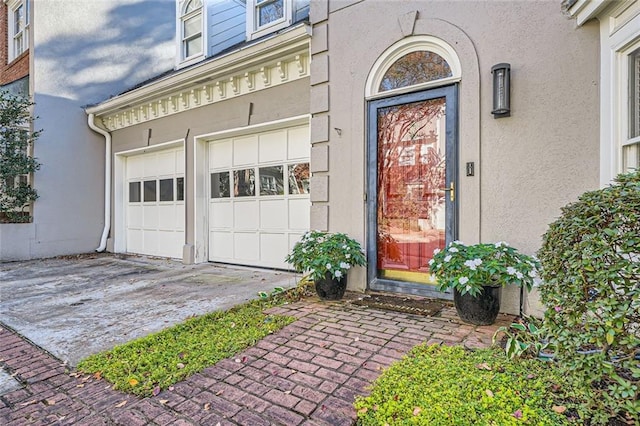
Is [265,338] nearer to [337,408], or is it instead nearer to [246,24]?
[337,408]

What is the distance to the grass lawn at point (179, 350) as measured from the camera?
212 centimetres

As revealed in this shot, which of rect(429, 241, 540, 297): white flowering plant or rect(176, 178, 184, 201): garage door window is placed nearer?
rect(429, 241, 540, 297): white flowering plant

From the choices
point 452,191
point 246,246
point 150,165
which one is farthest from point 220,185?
point 452,191

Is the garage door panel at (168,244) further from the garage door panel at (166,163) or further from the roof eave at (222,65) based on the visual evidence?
the roof eave at (222,65)

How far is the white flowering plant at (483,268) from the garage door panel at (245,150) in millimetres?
3715

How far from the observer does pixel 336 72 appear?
166 inches

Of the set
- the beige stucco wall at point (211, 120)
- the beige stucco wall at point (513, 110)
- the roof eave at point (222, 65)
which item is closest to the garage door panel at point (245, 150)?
the beige stucco wall at point (211, 120)

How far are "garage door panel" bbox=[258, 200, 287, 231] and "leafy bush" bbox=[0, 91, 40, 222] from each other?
4919 mm

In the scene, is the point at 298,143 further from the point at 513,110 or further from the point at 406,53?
the point at 513,110

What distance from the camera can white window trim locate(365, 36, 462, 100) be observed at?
3.50m

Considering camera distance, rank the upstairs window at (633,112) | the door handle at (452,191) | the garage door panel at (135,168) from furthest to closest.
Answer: the garage door panel at (135,168) < the door handle at (452,191) < the upstairs window at (633,112)

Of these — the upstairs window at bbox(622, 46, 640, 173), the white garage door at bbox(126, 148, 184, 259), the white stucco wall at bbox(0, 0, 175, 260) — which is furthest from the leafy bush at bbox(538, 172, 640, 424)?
the white stucco wall at bbox(0, 0, 175, 260)

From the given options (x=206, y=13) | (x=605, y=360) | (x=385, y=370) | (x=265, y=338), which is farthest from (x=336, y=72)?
(x=206, y=13)

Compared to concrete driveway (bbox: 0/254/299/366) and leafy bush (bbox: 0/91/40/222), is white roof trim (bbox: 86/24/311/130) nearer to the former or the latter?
leafy bush (bbox: 0/91/40/222)
